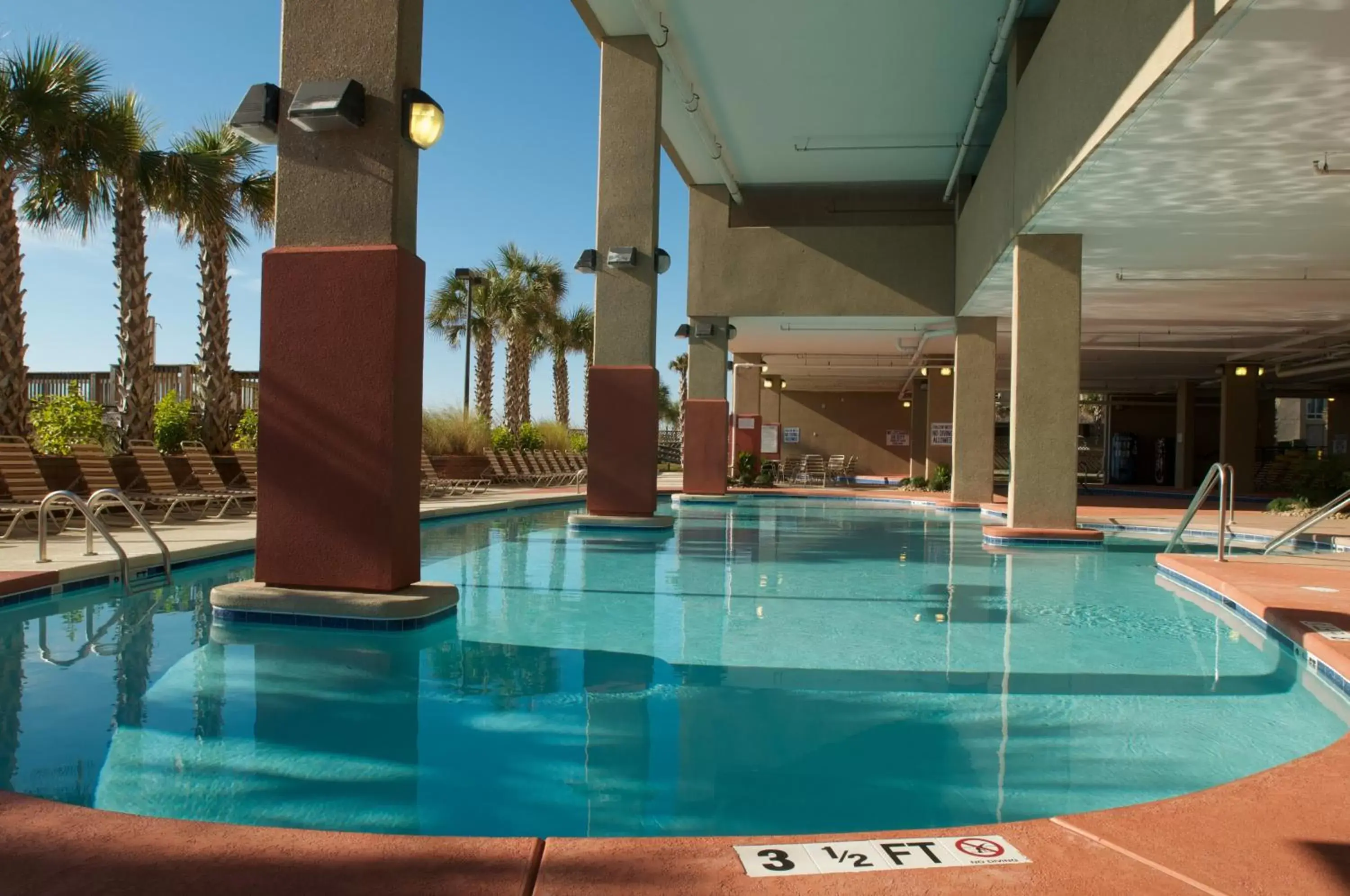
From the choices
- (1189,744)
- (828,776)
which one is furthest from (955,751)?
(1189,744)

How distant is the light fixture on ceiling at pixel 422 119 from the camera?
559 cm

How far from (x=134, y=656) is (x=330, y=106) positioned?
9.99ft

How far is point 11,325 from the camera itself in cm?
1168

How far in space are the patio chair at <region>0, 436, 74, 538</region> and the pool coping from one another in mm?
8242

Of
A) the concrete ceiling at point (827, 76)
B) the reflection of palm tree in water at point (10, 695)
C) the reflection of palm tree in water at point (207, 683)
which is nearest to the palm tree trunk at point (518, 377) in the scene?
the concrete ceiling at point (827, 76)

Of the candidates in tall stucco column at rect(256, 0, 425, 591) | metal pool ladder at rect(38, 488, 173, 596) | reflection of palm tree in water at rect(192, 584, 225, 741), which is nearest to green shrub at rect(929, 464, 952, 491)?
metal pool ladder at rect(38, 488, 173, 596)

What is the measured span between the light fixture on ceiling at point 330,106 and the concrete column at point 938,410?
21.4m

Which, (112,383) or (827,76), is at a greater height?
(827,76)

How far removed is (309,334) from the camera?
18.4 feet

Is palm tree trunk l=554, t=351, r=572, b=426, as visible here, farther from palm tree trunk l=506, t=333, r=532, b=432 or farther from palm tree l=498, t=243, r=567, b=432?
palm tree trunk l=506, t=333, r=532, b=432

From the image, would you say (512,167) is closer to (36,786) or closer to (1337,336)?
(1337,336)

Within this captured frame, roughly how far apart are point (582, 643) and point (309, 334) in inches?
91.4

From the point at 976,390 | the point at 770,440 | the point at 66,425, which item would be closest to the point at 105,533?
the point at 66,425

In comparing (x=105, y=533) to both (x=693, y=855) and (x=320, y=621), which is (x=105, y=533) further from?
(x=693, y=855)
